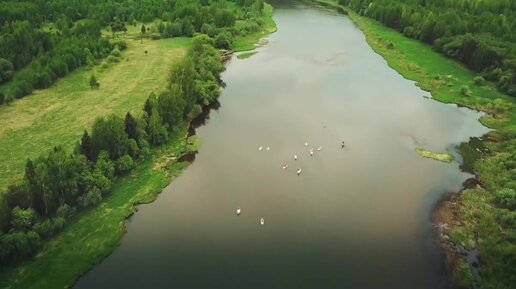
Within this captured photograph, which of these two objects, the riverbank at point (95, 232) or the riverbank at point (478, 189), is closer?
the riverbank at point (95, 232)

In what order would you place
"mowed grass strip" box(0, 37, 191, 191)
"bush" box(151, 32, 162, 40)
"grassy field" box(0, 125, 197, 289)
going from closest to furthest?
"grassy field" box(0, 125, 197, 289), "mowed grass strip" box(0, 37, 191, 191), "bush" box(151, 32, 162, 40)

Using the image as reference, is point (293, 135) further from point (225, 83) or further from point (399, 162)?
point (225, 83)

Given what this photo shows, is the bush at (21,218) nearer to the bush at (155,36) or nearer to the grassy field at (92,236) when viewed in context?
the grassy field at (92,236)

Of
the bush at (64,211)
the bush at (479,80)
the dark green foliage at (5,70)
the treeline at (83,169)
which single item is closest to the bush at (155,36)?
the dark green foliage at (5,70)

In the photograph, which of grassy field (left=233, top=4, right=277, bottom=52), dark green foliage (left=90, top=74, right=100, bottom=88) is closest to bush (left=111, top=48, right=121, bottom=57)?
dark green foliage (left=90, top=74, right=100, bottom=88)

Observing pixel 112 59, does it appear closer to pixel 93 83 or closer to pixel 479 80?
pixel 93 83

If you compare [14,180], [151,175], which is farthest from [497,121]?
[14,180]

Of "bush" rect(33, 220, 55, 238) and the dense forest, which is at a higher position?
the dense forest

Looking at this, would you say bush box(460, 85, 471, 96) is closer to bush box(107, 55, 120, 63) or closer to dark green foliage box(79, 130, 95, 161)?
dark green foliage box(79, 130, 95, 161)
